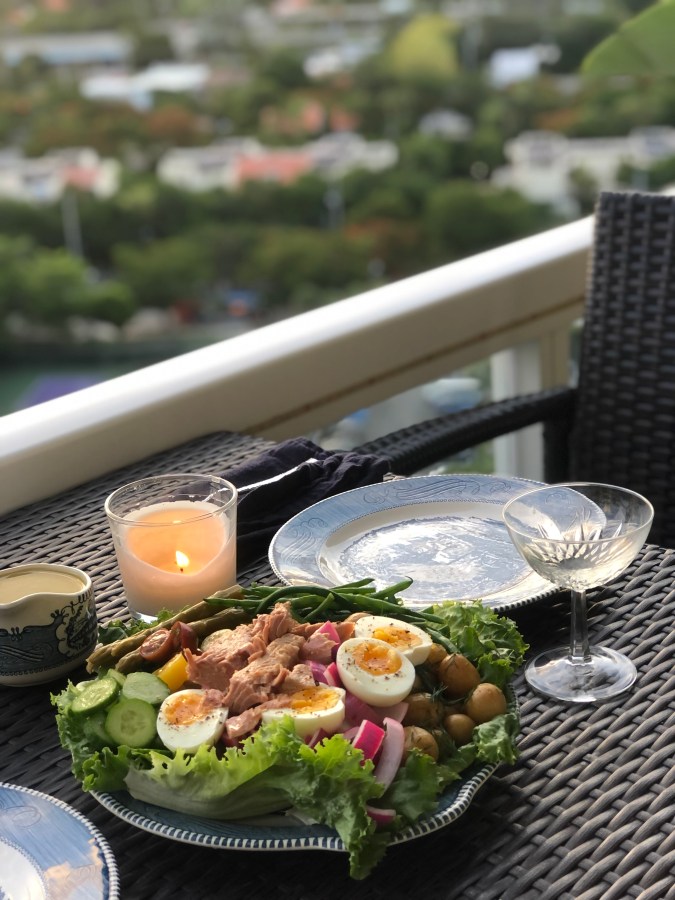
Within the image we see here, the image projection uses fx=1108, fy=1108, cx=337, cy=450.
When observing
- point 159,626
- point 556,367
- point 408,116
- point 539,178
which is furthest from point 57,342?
point 159,626

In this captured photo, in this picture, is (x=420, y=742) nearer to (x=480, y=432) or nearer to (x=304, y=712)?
(x=304, y=712)

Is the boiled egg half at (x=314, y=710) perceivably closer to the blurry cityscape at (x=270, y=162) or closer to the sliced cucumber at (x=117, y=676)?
the sliced cucumber at (x=117, y=676)

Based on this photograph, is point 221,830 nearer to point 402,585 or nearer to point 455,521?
point 402,585

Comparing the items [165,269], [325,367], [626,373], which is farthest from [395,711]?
[165,269]

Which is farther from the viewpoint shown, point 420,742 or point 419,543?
point 419,543

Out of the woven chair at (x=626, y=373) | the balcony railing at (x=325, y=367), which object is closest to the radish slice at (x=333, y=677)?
the balcony railing at (x=325, y=367)

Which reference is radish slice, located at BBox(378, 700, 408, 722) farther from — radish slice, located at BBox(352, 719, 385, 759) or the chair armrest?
the chair armrest

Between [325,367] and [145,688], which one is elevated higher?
[145,688]
